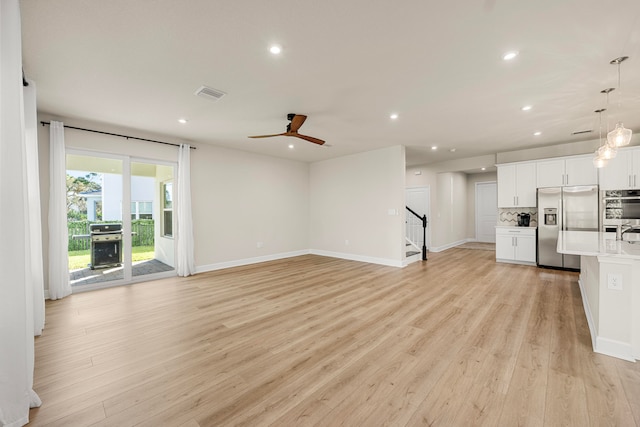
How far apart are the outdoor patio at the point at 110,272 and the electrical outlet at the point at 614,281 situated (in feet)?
21.3

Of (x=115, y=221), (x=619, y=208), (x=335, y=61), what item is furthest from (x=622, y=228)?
(x=115, y=221)

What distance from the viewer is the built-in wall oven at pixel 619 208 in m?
4.88

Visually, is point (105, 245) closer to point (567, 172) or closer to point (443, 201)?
point (443, 201)

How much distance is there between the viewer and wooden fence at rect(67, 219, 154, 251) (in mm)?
4352

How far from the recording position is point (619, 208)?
16.6 feet

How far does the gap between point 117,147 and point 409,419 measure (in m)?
5.82

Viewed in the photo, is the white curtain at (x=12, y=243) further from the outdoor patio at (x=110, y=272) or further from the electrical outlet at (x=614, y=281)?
the electrical outlet at (x=614, y=281)

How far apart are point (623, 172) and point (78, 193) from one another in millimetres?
10001

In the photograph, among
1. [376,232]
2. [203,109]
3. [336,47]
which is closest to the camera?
[336,47]

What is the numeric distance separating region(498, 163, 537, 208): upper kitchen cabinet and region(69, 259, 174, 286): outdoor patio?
7979mm

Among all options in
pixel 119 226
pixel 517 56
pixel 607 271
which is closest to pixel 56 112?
pixel 119 226

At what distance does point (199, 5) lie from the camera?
1.89m

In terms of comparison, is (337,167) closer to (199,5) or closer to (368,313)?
(368,313)

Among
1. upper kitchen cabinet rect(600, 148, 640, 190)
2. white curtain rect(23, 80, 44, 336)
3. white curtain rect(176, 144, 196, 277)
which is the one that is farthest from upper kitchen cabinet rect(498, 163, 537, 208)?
white curtain rect(23, 80, 44, 336)
